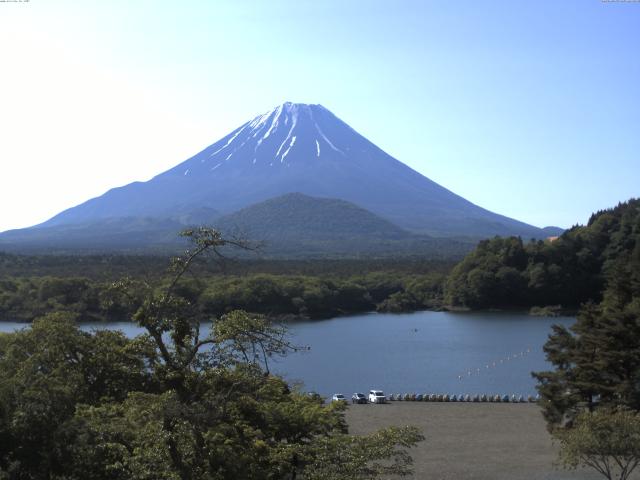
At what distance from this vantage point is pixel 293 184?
10838 cm

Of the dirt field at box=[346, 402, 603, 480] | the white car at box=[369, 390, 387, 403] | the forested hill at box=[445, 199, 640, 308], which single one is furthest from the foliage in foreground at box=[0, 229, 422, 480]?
the forested hill at box=[445, 199, 640, 308]

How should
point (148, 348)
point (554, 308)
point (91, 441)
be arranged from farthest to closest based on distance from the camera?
point (554, 308) → point (91, 441) → point (148, 348)

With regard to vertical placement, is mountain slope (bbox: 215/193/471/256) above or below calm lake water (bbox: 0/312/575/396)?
above

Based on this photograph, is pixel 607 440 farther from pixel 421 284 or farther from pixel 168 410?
pixel 421 284

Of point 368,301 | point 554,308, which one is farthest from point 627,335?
point 368,301

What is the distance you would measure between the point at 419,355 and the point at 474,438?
1210 centimetres

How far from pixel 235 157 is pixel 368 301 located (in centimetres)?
7871

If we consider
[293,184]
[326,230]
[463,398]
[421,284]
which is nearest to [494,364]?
[463,398]

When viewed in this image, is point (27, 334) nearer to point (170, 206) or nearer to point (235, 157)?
point (170, 206)

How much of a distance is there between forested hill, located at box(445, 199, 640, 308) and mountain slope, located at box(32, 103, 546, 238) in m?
52.6

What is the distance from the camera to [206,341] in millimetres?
4898

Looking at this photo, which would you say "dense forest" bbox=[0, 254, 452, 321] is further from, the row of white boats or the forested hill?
the row of white boats

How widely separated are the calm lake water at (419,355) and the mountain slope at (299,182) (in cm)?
6234

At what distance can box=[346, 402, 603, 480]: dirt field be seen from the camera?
1132 centimetres
